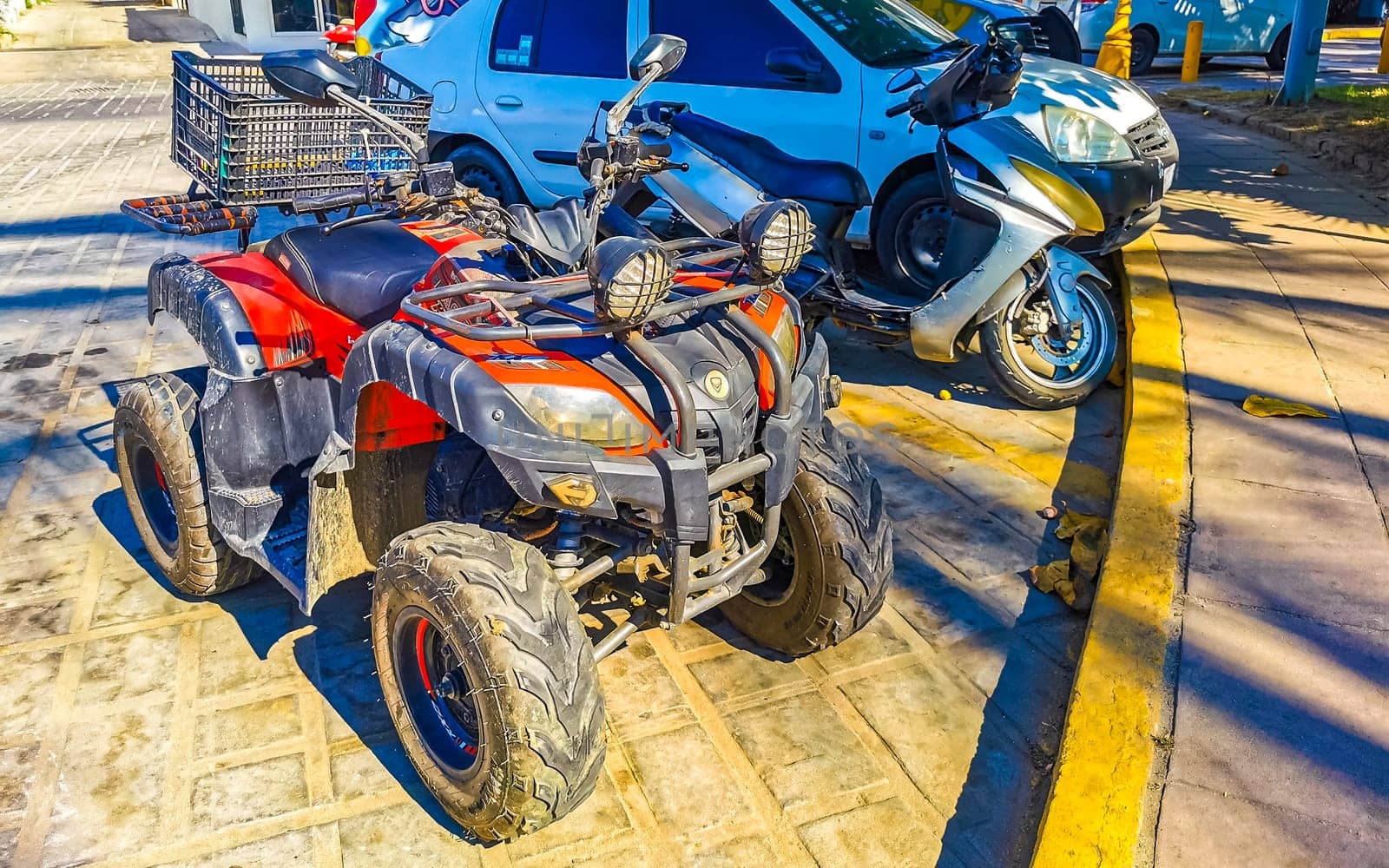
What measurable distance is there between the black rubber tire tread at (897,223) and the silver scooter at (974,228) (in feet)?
0.90

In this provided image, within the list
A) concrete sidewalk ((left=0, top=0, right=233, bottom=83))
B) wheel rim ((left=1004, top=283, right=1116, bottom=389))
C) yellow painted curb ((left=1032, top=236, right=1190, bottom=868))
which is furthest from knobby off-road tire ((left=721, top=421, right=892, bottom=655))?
concrete sidewalk ((left=0, top=0, right=233, bottom=83))

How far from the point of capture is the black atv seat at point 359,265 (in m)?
3.23

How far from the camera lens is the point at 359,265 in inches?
131

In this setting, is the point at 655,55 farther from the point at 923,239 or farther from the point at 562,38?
the point at 562,38

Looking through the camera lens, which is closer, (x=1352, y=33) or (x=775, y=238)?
(x=775, y=238)

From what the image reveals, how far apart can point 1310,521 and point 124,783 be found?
160 inches

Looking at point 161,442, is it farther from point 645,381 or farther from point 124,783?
point 645,381

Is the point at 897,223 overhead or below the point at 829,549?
overhead

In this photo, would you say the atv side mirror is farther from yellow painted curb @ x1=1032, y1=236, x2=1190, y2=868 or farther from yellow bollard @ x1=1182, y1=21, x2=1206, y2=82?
yellow bollard @ x1=1182, y1=21, x2=1206, y2=82

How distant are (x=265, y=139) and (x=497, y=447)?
1599 millimetres

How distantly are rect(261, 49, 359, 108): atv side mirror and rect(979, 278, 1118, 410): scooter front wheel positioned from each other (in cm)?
344

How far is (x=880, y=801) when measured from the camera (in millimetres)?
3016

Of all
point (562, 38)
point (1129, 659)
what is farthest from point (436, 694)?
point (562, 38)

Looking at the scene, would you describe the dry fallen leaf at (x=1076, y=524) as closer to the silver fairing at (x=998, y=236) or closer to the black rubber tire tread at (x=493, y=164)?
the silver fairing at (x=998, y=236)
